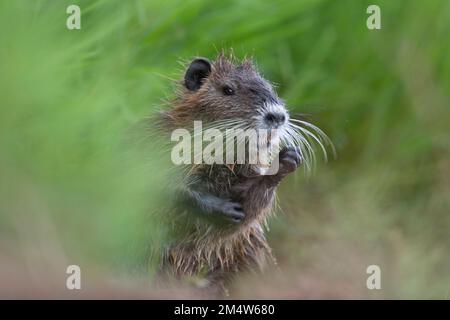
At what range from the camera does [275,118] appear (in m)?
3.53

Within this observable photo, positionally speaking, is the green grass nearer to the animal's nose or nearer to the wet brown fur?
the wet brown fur

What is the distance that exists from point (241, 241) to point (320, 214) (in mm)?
847

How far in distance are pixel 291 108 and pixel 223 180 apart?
88cm

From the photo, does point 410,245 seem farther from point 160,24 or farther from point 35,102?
point 35,102

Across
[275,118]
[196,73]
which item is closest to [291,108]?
[196,73]

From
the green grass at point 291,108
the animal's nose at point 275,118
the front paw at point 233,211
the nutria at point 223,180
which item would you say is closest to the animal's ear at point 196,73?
the nutria at point 223,180

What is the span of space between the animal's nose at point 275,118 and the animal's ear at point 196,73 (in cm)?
45

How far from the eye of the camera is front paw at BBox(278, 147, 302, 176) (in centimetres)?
363

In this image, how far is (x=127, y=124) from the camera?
3553 mm

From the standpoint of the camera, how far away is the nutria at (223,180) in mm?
3621

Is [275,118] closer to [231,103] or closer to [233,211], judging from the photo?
[231,103]

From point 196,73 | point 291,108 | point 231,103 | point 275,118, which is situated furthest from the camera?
point 291,108

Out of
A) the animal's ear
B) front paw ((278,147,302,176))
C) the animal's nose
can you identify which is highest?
the animal's ear

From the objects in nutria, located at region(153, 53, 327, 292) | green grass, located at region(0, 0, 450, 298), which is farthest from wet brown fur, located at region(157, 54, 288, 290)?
green grass, located at region(0, 0, 450, 298)
